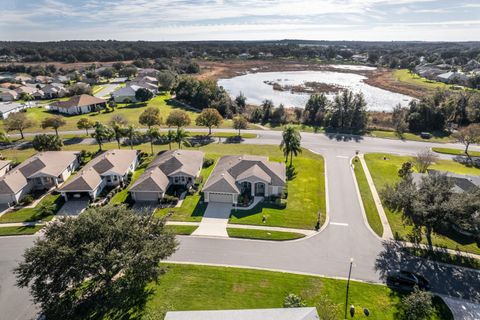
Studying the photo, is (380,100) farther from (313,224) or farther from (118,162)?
(118,162)

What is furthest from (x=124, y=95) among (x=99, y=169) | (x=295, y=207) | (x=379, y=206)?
(x=379, y=206)

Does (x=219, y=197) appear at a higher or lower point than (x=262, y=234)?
higher

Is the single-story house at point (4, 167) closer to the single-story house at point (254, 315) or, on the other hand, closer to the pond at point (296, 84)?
the single-story house at point (254, 315)

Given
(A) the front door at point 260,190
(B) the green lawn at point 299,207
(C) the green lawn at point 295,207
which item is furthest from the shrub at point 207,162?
(B) the green lawn at point 299,207

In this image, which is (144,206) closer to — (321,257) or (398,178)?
(321,257)

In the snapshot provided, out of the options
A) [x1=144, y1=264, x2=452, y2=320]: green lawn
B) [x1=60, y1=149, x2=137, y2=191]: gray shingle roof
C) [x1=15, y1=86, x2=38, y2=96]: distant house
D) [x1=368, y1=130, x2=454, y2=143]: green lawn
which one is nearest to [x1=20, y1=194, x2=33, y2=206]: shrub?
[x1=60, y1=149, x2=137, y2=191]: gray shingle roof

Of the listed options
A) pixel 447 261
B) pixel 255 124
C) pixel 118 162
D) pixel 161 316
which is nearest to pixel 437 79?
pixel 255 124
